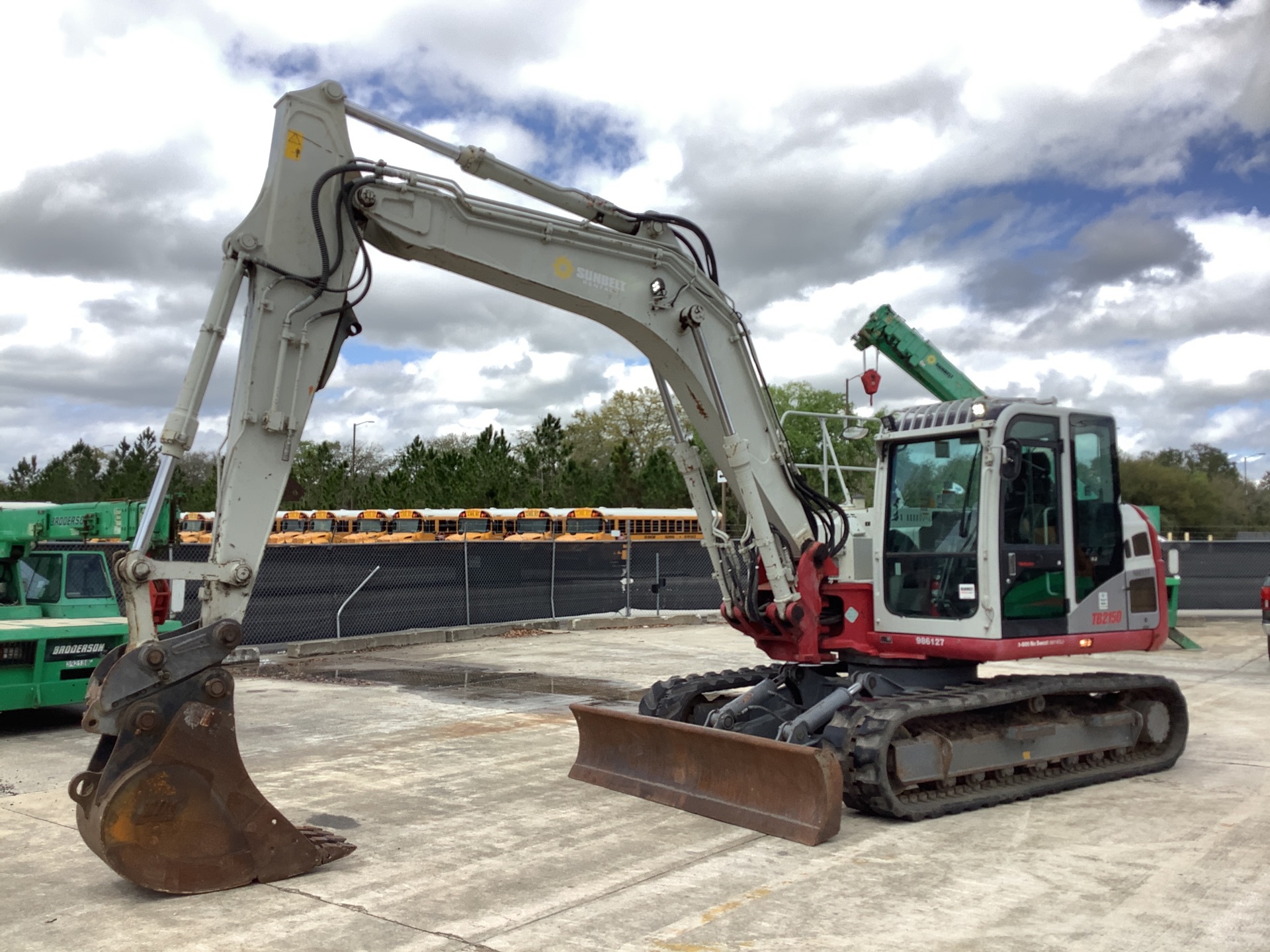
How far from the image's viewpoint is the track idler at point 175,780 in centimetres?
511

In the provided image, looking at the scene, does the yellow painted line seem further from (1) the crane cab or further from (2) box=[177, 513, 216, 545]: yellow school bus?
(2) box=[177, 513, 216, 545]: yellow school bus

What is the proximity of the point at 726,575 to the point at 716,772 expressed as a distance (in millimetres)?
1792

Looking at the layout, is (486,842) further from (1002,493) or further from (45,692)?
(45,692)

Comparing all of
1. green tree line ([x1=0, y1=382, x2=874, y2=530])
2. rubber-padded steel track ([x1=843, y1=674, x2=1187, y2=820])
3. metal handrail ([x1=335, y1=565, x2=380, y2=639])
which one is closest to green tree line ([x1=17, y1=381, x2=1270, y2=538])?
green tree line ([x1=0, y1=382, x2=874, y2=530])

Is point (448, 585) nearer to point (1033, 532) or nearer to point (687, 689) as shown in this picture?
point (687, 689)

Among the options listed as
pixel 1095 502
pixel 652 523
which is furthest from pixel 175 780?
pixel 652 523

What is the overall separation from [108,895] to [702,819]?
3438mm

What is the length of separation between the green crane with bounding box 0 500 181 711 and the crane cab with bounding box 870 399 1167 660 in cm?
583

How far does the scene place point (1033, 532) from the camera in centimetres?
780

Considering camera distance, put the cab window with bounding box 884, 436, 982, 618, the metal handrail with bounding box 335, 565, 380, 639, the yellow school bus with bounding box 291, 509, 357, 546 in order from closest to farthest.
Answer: the cab window with bounding box 884, 436, 982, 618
the metal handrail with bounding box 335, 565, 380, 639
the yellow school bus with bounding box 291, 509, 357, 546

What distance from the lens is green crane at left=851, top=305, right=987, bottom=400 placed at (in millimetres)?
9859

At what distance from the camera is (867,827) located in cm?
683

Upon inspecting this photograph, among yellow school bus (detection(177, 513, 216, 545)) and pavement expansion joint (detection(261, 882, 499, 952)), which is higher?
yellow school bus (detection(177, 513, 216, 545))

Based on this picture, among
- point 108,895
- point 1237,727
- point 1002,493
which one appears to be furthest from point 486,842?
point 1237,727
